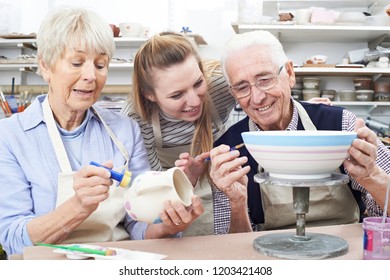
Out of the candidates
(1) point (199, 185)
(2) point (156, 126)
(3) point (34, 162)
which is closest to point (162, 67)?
(2) point (156, 126)

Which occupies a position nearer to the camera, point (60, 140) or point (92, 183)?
point (92, 183)

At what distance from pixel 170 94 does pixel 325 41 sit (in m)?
2.64

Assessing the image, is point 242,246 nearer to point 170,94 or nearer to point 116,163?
point 116,163

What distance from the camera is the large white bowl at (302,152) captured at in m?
1.00

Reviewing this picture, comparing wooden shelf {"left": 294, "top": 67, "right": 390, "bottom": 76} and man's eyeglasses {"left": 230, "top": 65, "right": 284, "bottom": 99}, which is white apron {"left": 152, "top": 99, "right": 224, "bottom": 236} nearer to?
man's eyeglasses {"left": 230, "top": 65, "right": 284, "bottom": 99}

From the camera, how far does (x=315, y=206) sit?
5.07 ft

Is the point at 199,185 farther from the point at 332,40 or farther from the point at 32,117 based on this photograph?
the point at 332,40

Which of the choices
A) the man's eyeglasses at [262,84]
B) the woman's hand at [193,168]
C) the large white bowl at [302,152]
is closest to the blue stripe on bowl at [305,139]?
the large white bowl at [302,152]

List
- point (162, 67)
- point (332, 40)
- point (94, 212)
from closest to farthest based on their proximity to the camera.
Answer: point (94, 212), point (162, 67), point (332, 40)

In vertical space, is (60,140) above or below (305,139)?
below

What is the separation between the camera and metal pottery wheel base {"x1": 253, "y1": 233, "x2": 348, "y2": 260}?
0.99 meters

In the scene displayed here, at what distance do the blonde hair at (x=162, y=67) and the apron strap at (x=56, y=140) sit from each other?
17.8 inches

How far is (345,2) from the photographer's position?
3.92 metres

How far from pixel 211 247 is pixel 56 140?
0.57 metres
